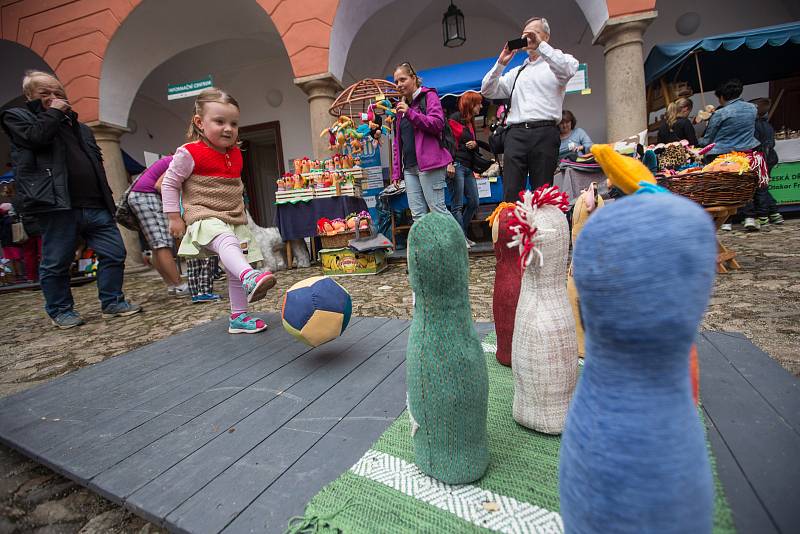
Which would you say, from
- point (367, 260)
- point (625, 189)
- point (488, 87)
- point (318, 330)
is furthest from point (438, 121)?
point (625, 189)

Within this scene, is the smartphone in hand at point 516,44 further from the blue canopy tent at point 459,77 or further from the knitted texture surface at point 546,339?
the blue canopy tent at point 459,77

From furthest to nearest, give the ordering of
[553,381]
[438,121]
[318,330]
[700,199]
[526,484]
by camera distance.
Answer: [438,121] → [700,199] → [318,330] → [553,381] → [526,484]

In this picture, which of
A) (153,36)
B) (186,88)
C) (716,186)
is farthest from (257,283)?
(153,36)

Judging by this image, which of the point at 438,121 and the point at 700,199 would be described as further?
the point at 438,121

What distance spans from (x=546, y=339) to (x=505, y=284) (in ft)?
1.23

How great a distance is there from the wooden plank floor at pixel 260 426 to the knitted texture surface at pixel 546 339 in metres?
0.35

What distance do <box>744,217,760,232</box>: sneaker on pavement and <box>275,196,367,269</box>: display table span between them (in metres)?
4.99

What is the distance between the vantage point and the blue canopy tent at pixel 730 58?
4941 millimetres

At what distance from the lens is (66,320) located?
315 centimetres

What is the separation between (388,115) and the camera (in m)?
4.07

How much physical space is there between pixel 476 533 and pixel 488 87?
9.32 feet

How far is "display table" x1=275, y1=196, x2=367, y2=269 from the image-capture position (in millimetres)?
4812

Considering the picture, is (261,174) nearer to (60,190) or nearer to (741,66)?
(60,190)

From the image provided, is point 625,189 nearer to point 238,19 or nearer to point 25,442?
point 25,442
